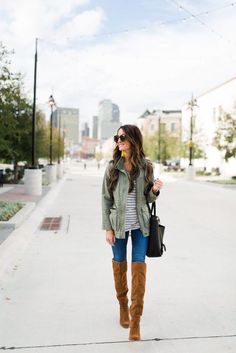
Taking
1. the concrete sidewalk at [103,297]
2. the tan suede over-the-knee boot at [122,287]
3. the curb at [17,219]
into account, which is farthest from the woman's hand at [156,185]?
the curb at [17,219]

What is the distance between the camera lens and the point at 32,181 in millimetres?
18984

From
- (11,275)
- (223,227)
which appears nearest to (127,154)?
(11,275)

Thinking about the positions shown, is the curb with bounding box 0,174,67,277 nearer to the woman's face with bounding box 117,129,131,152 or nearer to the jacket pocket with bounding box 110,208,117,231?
the jacket pocket with bounding box 110,208,117,231

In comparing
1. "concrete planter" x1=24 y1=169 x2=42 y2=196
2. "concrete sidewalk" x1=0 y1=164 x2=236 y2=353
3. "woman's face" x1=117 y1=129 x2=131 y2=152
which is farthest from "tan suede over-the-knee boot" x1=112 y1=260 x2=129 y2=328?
"concrete planter" x1=24 y1=169 x2=42 y2=196

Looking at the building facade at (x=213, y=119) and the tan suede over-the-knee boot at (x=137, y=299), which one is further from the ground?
the building facade at (x=213, y=119)

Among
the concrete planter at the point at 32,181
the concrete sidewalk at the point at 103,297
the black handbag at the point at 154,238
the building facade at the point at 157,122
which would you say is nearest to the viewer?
the concrete sidewalk at the point at 103,297

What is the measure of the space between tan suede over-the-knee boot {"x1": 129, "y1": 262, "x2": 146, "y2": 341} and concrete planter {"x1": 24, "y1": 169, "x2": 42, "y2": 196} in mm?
15305

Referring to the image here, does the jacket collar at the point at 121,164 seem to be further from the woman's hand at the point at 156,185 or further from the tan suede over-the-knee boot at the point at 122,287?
the tan suede over-the-knee boot at the point at 122,287

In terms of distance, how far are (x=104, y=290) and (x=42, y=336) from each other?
154 cm

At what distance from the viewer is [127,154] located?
13.4ft

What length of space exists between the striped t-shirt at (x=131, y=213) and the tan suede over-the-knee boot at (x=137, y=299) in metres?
0.34

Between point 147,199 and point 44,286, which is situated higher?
point 147,199

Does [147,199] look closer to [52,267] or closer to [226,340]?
[226,340]

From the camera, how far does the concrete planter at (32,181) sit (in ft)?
62.3
